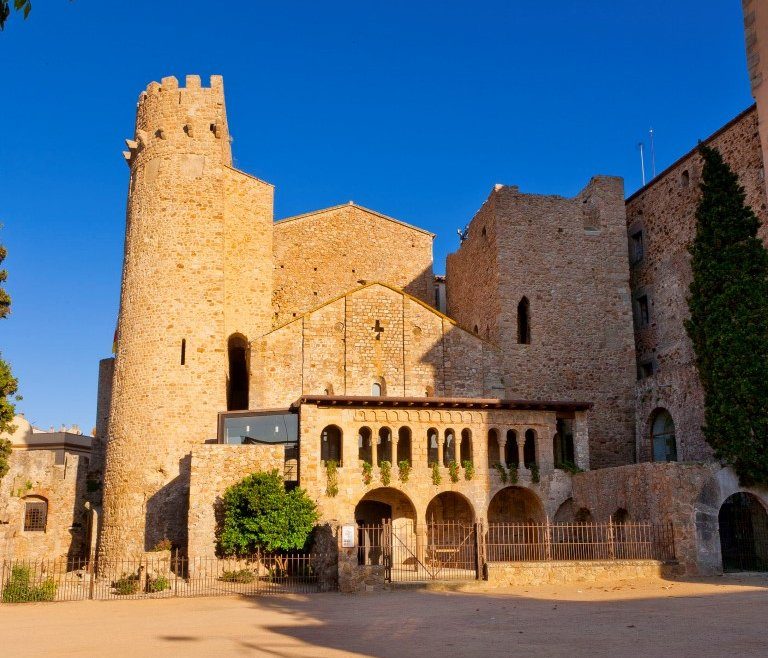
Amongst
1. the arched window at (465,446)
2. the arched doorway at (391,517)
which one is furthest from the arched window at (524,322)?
the arched doorway at (391,517)

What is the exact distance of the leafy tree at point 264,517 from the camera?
23.8 m

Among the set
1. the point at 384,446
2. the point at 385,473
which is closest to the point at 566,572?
the point at 385,473

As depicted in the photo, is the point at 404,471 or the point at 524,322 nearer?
the point at 404,471

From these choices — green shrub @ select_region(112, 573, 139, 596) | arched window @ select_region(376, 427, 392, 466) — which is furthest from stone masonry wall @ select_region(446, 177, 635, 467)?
green shrub @ select_region(112, 573, 139, 596)

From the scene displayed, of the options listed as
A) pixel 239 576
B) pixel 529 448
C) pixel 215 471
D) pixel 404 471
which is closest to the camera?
pixel 239 576

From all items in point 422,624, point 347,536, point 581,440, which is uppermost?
point 581,440

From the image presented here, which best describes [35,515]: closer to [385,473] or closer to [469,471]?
[385,473]

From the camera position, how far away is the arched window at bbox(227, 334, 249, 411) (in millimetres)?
33844

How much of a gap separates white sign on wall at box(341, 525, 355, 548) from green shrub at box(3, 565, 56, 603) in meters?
7.51

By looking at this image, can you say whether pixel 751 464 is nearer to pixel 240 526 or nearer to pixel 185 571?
pixel 240 526

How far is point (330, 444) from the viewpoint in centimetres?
2817

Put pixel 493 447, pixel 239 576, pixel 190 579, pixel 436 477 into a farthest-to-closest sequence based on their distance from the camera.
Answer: pixel 493 447 < pixel 436 477 < pixel 239 576 < pixel 190 579

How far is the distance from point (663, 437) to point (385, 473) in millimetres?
10839

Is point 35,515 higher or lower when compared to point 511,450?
lower
